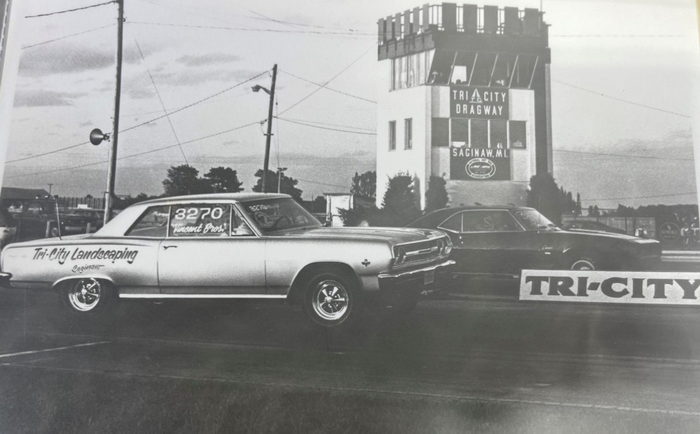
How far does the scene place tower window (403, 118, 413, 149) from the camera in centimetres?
178

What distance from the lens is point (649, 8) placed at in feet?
6.40

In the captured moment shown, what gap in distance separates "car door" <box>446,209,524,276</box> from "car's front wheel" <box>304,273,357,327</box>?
0.42 meters

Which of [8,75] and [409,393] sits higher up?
[8,75]

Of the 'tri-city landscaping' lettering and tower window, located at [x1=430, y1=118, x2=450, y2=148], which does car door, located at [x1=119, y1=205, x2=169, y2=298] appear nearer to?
the 'tri-city landscaping' lettering

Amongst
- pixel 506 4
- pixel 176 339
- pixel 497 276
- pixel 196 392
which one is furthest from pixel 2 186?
pixel 506 4

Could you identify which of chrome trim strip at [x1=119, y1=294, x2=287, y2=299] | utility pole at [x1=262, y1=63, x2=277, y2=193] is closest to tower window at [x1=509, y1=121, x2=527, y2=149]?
utility pole at [x1=262, y1=63, x2=277, y2=193]

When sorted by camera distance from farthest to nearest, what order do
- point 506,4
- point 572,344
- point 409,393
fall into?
point 506,4 < point 572,344 < point 409,393

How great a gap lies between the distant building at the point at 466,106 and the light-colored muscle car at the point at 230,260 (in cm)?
23

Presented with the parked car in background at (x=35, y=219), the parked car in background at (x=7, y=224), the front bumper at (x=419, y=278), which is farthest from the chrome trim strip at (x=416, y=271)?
the parked car in background at (x=7, y=224)

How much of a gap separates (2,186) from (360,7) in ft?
4.87

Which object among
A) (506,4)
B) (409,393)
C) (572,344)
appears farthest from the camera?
(506,4)

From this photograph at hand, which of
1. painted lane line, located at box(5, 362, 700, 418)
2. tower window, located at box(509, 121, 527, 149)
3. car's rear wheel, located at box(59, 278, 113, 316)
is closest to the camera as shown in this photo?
painted lane line, located at box(5, 362, 700, 418)

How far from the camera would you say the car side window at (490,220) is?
178cm

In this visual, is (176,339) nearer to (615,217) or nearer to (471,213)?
(471,213)
